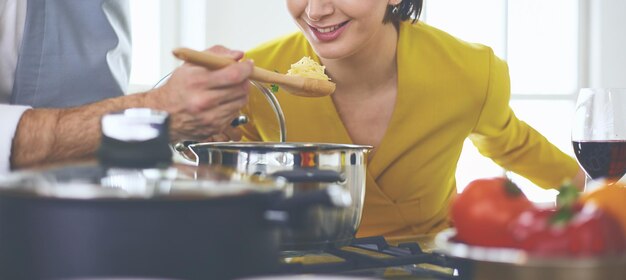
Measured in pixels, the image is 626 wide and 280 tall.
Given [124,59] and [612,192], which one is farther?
[124,59]

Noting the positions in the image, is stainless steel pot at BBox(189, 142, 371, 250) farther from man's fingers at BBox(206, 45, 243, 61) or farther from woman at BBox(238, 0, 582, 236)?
woman at BBox(238, 0, 582, 236)

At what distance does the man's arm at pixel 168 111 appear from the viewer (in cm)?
118

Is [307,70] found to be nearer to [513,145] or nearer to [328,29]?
[328,29]

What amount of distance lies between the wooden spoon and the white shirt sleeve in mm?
273

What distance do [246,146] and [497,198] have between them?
1.31 ft

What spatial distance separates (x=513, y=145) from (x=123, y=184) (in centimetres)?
171

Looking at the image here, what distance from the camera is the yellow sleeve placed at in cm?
204

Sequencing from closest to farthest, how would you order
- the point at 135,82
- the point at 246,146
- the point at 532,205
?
the point at 532,205
the point at 246,146
the point at 135,82

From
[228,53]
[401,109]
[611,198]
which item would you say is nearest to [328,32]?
[401,109]

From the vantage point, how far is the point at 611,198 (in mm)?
750

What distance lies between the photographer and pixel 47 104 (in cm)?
171

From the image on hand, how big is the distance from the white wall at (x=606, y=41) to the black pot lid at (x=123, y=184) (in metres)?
4.82

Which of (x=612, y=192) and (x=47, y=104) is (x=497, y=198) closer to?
(x=612, y=192)

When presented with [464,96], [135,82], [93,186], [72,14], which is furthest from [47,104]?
[135,82]
